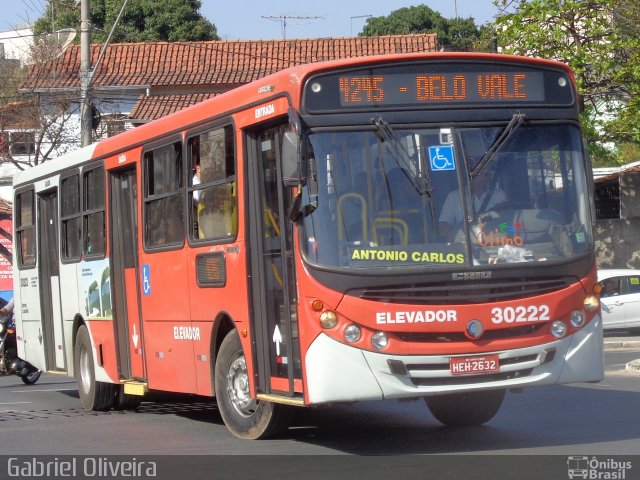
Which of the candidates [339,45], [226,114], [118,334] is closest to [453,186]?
[226,114]

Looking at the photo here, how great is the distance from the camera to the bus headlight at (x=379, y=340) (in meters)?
8.81

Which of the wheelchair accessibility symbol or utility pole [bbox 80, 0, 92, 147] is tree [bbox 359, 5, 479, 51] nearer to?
utility pole [bbox 80, 0, 92, 147]

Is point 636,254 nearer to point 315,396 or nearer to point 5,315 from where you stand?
point 5,315

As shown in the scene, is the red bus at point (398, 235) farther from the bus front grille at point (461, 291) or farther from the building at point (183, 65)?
the building at point (183, 65)

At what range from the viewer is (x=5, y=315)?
759 inches

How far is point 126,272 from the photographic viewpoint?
516 inches

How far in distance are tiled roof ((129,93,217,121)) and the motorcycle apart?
2143 cm

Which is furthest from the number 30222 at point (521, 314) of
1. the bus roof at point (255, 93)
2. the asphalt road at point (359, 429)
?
the bus roof at point (255, 93)

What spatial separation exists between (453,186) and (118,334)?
558 centimetres

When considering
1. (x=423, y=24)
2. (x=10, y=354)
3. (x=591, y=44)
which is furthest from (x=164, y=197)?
(x=423, y=24)

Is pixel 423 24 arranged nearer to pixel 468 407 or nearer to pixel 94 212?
pixel 94 212

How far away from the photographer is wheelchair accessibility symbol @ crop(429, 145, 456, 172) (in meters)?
9.04

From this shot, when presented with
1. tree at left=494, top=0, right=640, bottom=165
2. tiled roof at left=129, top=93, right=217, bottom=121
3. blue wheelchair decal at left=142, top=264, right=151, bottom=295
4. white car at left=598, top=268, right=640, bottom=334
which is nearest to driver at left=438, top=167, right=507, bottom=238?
blue wheelchair decal at left=142, top=264, right=151, bottom=295

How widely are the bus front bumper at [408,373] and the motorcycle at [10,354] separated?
10806mm
